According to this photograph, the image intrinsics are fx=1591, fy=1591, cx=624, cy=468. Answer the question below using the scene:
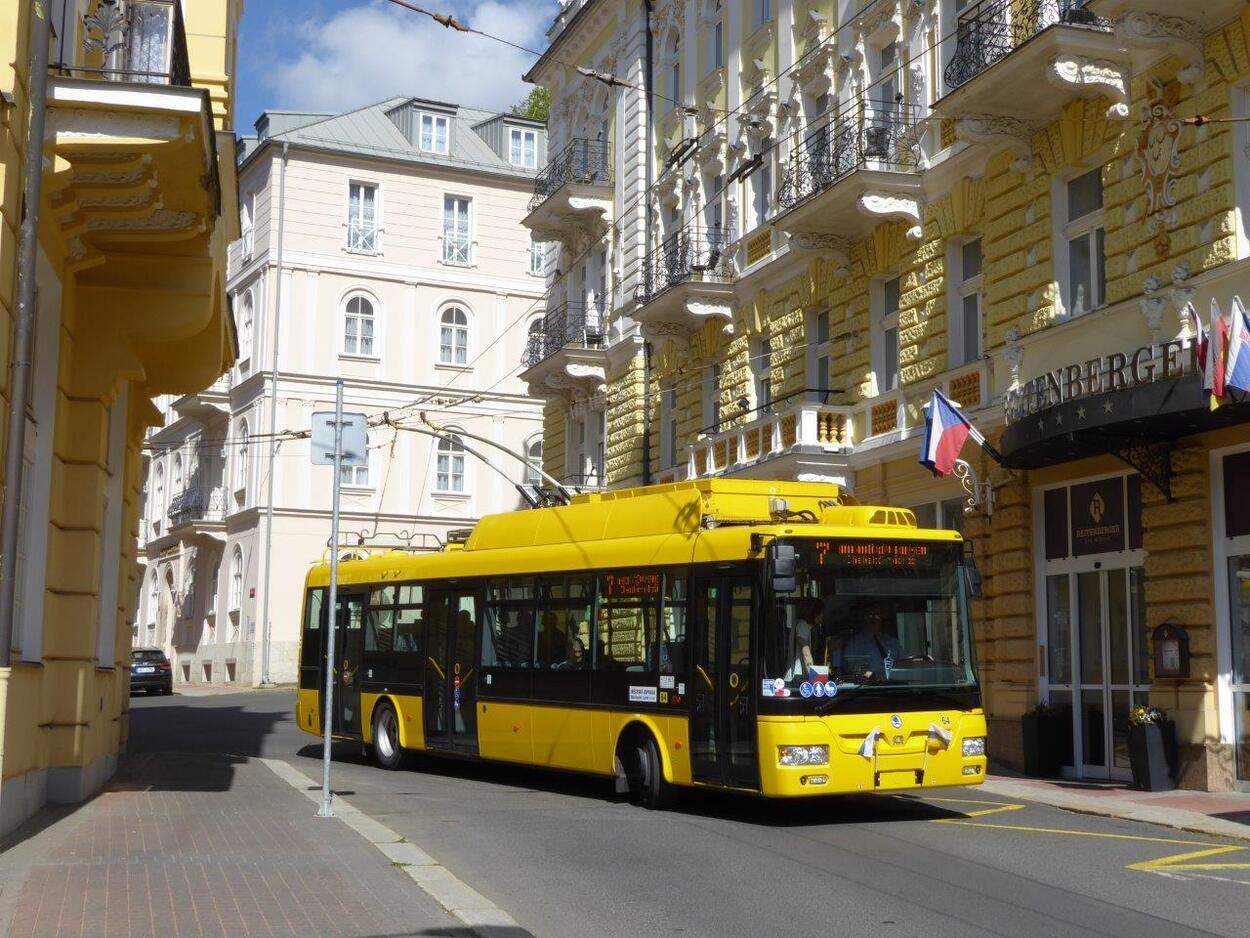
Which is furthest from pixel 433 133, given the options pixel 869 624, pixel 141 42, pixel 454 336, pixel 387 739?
pixel 141 42

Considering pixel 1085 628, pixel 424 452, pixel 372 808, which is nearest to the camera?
pixel 372 808

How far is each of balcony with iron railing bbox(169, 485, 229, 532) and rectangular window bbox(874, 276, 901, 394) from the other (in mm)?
34493

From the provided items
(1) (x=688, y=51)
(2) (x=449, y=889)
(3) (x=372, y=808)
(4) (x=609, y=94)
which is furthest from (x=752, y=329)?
(2) (x=449, y=889)

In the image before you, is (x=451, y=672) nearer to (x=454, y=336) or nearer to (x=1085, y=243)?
(x=1085, y=243)

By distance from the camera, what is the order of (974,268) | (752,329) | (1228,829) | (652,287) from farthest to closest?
(652,287), (752,329), (974,268), (1228,829)

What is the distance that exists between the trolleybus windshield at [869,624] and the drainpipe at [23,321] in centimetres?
668

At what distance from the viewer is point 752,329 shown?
29234 mm

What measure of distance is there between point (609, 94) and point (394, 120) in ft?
72.6

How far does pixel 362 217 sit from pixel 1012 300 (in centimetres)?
3748

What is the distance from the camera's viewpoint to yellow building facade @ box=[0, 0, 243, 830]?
10820mm

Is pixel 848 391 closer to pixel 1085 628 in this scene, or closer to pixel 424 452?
pixel 1085 628

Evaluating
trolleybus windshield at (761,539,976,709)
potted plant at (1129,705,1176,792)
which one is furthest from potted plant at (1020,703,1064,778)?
trolleybus windshield at (761,539,976,709)

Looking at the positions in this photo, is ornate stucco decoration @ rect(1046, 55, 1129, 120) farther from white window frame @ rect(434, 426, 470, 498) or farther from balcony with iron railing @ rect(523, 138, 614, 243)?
white window frame @ rect(434, 426, 470, 498)

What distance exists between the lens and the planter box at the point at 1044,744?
19.6 m
